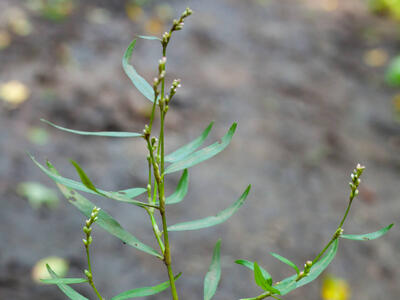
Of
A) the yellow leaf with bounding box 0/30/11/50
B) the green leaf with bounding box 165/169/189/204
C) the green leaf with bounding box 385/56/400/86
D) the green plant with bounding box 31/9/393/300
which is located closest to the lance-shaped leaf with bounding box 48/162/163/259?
the green plant with bounding box 31/9/393/300

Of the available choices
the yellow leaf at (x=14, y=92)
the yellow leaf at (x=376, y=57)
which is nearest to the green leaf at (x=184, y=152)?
the yellow leaf at (x=14, y=92)

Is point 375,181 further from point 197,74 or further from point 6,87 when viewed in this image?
point 6,87

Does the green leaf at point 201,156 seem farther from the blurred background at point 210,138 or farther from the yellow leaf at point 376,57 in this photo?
the yellow leaf at point 376,57

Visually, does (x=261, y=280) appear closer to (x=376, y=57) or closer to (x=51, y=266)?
(x=51, y=266)

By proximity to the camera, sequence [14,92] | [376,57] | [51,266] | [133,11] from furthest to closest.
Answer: [376,57] → [133,11] → [14,92] → [51,266]

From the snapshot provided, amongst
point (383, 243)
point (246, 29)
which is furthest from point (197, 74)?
point (383, 243)

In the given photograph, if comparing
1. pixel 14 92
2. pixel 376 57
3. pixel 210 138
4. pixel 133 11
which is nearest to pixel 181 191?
pixel 210 138
